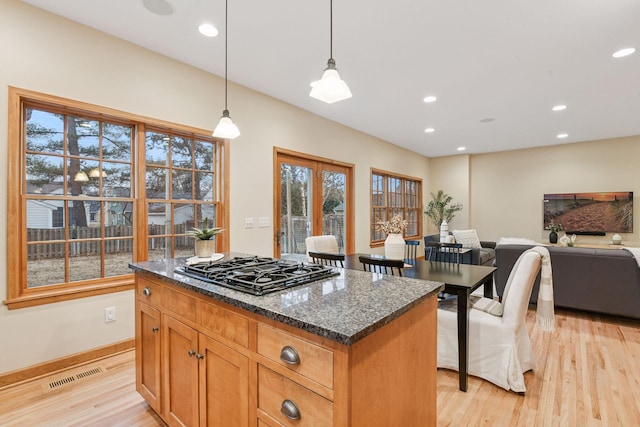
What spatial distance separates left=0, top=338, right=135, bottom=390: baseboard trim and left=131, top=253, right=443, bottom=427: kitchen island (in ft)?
4.29

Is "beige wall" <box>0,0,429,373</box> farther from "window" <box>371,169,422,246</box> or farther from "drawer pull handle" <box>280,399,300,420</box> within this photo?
"window" <box>371,169,422,246</box>

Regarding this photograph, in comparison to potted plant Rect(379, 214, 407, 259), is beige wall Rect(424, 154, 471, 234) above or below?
above

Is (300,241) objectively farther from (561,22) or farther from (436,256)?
(561,22)

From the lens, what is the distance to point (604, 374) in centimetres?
239

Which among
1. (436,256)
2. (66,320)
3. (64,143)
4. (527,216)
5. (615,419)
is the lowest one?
(615,419)

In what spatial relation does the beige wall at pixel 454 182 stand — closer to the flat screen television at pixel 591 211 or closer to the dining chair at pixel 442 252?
the flat screen television at pixel 591 211

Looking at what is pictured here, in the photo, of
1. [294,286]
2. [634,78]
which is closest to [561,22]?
[634,78]

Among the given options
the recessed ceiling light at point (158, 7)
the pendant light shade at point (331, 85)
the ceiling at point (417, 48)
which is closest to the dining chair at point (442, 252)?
the ceiling at point (417, 48)

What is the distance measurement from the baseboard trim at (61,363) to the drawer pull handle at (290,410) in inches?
95.1

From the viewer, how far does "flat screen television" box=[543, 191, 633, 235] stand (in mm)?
6082

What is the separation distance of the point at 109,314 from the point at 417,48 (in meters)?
3.66

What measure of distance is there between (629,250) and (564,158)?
423 centimetres

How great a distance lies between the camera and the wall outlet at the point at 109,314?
2.70 meters

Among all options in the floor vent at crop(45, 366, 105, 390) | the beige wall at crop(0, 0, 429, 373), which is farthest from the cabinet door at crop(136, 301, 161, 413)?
the beige wall at crop(0, 0, 429, 373)
